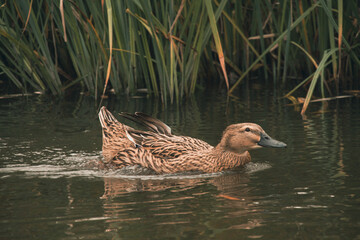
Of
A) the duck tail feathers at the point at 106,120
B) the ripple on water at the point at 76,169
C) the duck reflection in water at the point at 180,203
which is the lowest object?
the duck reflection in water at the point at 180,203

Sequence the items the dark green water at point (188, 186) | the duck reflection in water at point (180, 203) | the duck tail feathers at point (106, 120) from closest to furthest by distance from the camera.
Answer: the dark green water at point (188, 186) → the duck reflection in water at point (180, 203) → the duck tail feathers at point (106, 120)

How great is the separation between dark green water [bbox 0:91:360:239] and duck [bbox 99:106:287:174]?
0.61 feet

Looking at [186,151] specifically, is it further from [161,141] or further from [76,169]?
[76,169]

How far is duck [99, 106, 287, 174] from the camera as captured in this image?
7203 mm

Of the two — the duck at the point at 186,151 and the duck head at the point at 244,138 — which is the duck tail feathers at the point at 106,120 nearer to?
the duck at the point at 186,151

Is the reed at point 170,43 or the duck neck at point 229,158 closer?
the duck neck at point 229,158

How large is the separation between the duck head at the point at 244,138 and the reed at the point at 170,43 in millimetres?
1836

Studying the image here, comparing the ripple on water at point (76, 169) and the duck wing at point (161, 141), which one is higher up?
the duck wing at point (161, 141)

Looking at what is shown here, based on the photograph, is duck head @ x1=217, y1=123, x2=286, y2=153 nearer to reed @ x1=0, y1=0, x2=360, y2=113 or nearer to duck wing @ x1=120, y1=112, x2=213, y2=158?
duck wing @ x1=120, y1=112, x2=213, y2=158

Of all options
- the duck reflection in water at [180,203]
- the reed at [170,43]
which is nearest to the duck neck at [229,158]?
the duck reflection in water at [180,203]

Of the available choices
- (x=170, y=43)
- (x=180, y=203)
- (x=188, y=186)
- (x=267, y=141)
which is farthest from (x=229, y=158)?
(x=170, y=43)

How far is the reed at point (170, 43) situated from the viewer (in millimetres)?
9891

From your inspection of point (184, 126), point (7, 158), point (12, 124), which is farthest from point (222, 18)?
point (7, 158)

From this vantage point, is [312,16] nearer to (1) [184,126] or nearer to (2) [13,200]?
(1) [184,126]
